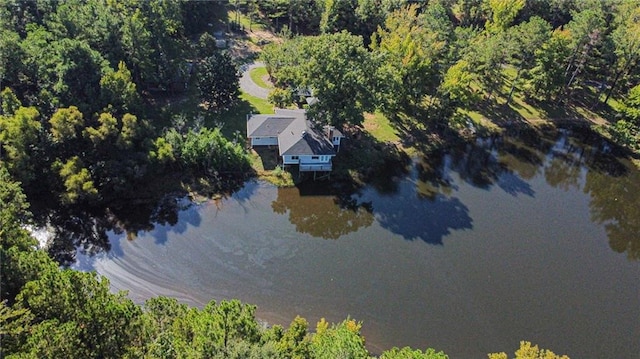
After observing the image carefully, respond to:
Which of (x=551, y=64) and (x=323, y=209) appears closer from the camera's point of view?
(x=323, y=209)

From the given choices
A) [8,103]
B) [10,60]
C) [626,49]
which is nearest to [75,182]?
[8,103]

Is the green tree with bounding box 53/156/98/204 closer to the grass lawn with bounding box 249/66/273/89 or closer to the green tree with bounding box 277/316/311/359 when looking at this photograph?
the green tree with bounding box 277/316/311/359

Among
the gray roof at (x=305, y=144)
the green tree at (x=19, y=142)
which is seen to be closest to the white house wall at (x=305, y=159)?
the gray roof at (x=305, y=144)

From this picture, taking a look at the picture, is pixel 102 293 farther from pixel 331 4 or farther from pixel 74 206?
pixel 331 4

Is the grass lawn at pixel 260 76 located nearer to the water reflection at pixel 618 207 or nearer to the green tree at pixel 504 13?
the green tree at pixel 504 13

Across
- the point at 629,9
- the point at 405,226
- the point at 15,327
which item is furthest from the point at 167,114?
the point at 629,9

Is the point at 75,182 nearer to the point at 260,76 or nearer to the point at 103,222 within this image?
the point at 103,222
